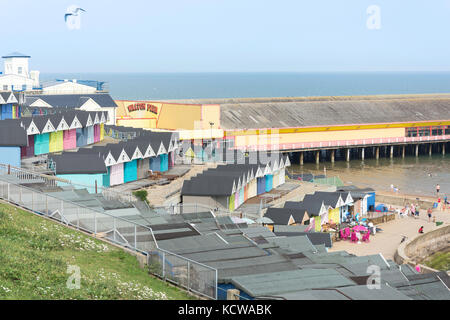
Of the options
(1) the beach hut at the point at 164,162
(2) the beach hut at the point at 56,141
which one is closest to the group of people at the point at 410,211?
(1) the beach hut at the point at 164,162

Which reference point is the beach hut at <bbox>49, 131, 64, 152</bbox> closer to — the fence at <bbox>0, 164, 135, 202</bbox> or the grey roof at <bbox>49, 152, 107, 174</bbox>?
the grey roof at <bbox>49, 152, 107, 174</bbox>

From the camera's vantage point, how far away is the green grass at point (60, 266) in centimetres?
1229

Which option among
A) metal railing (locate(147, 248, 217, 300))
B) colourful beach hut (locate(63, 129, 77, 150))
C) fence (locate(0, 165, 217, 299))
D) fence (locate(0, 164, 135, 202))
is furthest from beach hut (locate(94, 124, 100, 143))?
metal railing (locate(147, 248, 217, 300))

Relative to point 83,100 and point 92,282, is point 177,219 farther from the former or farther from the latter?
point 83,100

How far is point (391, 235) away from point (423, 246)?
165cm

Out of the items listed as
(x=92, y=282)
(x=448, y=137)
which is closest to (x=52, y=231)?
(x=92, y=282)

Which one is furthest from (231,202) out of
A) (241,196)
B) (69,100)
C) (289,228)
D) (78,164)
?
(69,100)

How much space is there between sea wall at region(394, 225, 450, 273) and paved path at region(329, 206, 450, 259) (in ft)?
1.39

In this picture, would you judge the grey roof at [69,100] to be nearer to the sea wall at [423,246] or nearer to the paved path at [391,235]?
the paved path at [391,235]

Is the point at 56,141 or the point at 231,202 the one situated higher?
the point at 56,141

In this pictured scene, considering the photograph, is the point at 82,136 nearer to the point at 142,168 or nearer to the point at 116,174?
the point at 142,168

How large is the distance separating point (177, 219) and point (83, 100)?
3703 centimetres

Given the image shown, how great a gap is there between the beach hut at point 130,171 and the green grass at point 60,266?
59.8 feet

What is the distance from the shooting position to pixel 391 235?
1362 inches
